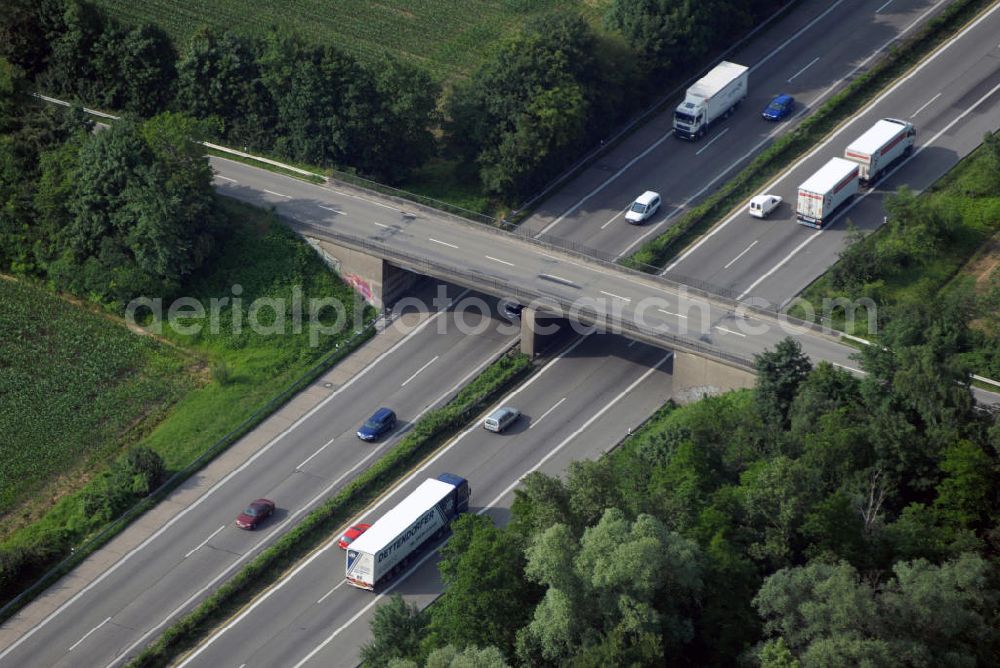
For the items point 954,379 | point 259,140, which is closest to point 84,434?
point 259,140

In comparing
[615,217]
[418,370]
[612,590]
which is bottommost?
[418,370]

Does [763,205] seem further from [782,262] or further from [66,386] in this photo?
[66,386]

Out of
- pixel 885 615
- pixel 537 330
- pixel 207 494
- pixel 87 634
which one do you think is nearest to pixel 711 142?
pixel 537 330

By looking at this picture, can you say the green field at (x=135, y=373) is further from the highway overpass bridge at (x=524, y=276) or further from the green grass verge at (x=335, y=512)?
the green grass verge at (x=335, y=512)

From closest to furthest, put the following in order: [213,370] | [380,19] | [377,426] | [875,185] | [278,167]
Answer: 1. [377,426]
2. [213,370]
3. [875,185]
4. [278,167]
5. [380,19]

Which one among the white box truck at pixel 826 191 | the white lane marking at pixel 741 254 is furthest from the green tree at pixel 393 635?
the white box truck at pixel 826 191

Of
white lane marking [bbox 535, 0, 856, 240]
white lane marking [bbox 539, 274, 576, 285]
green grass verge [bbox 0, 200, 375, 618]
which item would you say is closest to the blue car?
white lane marking [bbox 535, 0, 856, 240]
